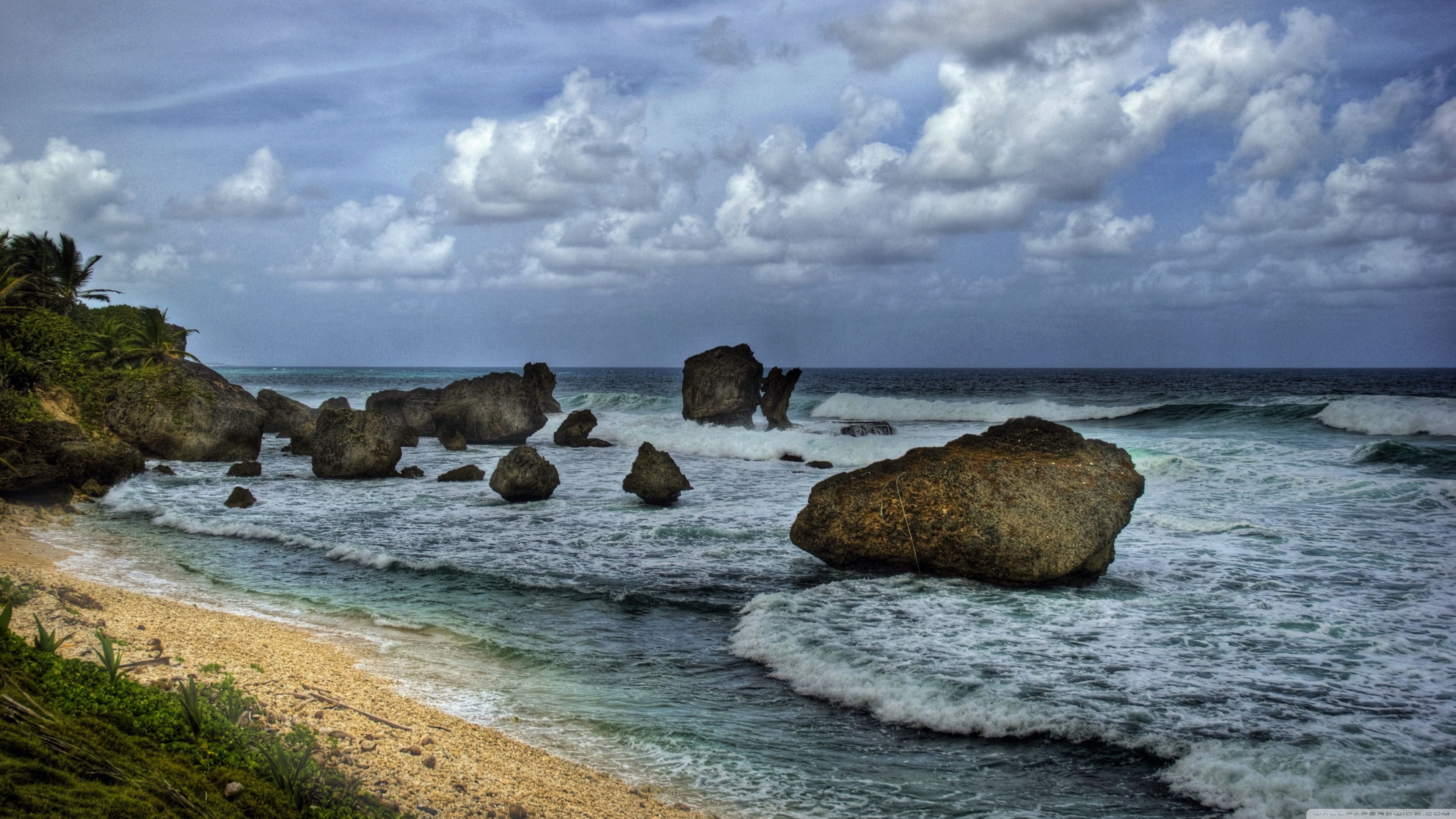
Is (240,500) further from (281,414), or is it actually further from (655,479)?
(281,414)

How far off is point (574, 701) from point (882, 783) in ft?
9.68

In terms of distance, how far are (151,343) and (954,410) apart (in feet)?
143

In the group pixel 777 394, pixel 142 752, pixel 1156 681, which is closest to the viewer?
pixel 142 752

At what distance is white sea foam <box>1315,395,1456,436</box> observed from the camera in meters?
33.1

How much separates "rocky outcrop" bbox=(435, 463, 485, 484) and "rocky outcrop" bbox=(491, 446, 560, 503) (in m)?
3.59

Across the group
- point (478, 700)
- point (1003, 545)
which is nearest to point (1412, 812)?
point (1003, 545)

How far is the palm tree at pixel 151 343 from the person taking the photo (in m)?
35.5

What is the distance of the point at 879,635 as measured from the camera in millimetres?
9375

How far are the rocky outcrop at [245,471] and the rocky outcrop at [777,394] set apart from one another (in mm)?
21210

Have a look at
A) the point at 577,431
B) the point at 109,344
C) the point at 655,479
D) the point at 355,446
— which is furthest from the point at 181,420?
the point at 655,479

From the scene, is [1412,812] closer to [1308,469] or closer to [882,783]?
[882,783]

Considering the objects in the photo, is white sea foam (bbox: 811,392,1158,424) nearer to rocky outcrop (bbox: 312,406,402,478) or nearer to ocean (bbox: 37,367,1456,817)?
ocean (bbox: 37,367,1456,817)

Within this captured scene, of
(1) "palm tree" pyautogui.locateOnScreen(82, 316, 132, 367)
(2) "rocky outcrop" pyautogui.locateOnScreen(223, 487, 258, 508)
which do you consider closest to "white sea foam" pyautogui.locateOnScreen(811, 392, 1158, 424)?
(2) "rocky outcrop" pyautogui.locateOnScreen(223, 487, 258, 508)

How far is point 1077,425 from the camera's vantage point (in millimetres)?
43281
